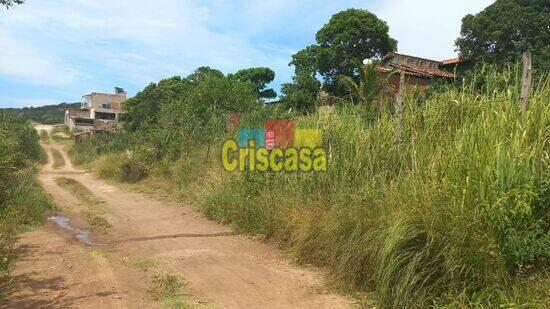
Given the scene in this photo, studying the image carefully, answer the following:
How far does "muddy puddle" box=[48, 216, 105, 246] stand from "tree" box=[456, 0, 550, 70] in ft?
57.9

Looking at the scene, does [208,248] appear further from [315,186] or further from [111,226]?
[111,226]

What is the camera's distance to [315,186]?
6969 millimetres

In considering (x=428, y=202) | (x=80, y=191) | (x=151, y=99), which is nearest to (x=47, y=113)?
(x=151, y=99)

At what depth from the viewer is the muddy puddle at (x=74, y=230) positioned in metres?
7.75

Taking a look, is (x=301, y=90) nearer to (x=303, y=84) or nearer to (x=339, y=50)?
(x=303, y=84)

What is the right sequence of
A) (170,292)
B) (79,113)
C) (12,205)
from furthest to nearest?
(79,113) < (12,205) < (170,292)

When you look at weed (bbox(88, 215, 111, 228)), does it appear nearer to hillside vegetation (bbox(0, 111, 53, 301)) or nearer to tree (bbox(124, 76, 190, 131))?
hillside vegetation (bbox(0, 111, 53, 301))

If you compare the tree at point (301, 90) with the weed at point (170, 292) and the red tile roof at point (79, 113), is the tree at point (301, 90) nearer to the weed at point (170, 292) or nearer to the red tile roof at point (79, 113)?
the weed at point (170, 292)

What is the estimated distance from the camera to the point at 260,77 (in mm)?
35531

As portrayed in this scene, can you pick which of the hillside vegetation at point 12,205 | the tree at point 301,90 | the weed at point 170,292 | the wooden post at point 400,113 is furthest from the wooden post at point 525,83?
the tree at point 301,90

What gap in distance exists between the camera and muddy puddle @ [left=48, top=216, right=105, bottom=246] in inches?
305
